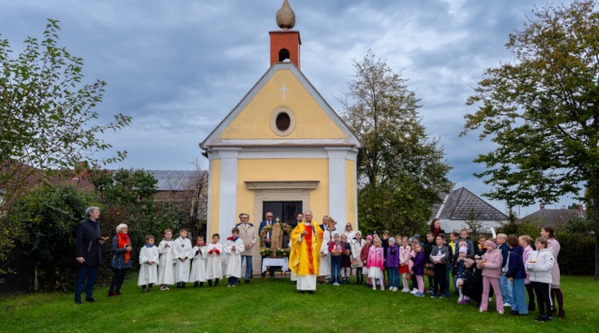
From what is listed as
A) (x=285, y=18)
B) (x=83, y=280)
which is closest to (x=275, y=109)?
(x=285, y=18)

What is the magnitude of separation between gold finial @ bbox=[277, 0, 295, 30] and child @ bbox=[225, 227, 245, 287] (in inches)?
378

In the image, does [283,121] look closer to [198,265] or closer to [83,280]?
[198,265]

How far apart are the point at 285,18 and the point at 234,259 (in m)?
10.6

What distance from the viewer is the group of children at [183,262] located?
A: 13969mm

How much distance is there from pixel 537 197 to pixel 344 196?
374 inches

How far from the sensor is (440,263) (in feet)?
39.4

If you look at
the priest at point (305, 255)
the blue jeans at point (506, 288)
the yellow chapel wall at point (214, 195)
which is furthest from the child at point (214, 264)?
the blue jeans at point (506, 288)

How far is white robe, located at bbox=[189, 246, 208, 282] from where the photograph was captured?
14391 mm

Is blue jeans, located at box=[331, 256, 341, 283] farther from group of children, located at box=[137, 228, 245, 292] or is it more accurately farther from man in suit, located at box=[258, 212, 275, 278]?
group of children, located at box=[137, 228, 245, 292]

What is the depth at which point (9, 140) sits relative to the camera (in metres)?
8.29

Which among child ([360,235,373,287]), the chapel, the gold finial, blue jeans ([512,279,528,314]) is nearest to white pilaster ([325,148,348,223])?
the chapel

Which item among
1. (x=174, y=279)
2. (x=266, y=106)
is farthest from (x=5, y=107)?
(x=266, y=106)

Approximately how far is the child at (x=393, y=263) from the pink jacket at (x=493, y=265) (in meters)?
3.21

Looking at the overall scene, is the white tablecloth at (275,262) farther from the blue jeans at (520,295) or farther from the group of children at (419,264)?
the blue jeans at (520,295)
